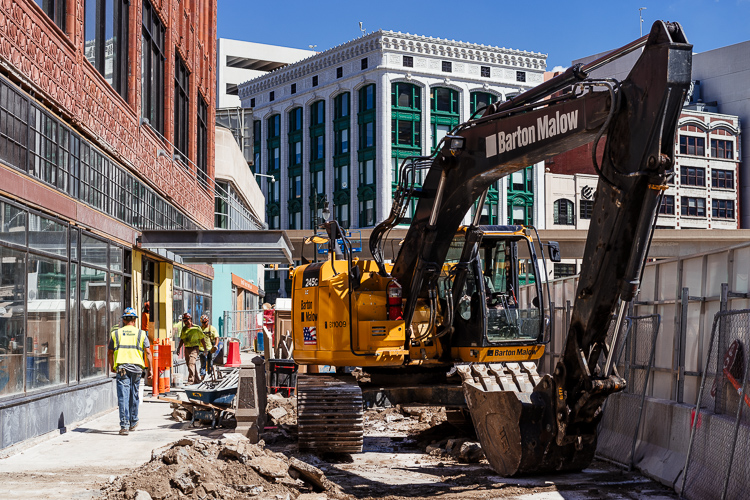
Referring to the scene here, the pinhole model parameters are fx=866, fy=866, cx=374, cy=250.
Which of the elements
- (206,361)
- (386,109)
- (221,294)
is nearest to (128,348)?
(206,361)

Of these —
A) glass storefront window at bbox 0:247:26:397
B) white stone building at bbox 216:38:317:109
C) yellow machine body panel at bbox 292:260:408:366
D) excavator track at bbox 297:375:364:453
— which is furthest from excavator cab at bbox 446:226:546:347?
white stone building at bbox 216:38:317:109

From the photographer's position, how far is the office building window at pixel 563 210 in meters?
72.5

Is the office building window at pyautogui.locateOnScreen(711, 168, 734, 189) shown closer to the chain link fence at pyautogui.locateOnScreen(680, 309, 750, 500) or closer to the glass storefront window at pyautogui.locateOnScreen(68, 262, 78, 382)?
the glass storefront window at pyautogui.locateOnScreen(68, 262, 78, 382)

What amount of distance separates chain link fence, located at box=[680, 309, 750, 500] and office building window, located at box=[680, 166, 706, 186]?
69510 millimetres

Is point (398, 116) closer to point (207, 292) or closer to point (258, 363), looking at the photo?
point (207, 292)

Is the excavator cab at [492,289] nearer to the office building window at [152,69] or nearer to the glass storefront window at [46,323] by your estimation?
the glass storefront window at [46,323]

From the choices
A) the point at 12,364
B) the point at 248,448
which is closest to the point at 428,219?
the point at 248,448

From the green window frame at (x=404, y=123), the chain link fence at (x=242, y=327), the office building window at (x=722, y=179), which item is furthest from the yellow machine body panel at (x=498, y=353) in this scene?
the office building window at (x=722, y=179)

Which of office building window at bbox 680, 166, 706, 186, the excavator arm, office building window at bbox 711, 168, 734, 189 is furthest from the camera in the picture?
office building window at bbox 711, 168, 734, 189

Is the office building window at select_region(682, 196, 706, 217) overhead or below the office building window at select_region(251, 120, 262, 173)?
below

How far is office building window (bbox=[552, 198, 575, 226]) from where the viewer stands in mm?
72500

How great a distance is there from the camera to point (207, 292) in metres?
34.7

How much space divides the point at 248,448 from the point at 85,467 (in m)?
2.99

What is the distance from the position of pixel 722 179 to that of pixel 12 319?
74296 millimetres
